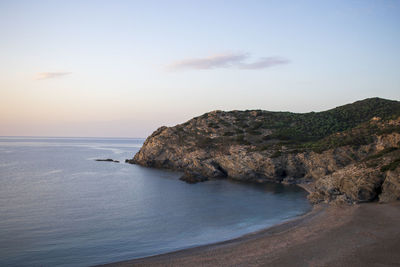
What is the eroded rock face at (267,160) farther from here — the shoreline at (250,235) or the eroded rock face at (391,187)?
the shoreline at (250,235)

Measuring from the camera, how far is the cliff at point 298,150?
36.4m

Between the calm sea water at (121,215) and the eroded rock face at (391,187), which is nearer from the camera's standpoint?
the calm sea water at (121,215)

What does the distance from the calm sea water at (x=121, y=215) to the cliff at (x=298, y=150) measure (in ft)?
18.3

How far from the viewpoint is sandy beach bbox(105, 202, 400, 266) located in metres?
19.2

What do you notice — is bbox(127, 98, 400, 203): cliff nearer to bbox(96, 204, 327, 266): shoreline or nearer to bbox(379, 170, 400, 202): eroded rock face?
bbox(379, 170, 400, 202): eroded rock face

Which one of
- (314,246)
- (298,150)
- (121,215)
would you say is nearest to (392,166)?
(314,246)

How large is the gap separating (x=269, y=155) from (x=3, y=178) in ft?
181

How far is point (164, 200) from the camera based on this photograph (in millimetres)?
43531

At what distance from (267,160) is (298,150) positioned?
6478 millimetres

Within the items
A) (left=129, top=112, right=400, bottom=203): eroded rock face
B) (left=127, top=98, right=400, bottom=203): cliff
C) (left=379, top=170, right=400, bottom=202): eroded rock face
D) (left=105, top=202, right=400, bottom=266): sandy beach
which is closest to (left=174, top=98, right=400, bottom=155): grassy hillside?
(left=127, top=98, right=400, bottom=203): cliff

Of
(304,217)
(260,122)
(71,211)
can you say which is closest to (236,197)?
(304,217)

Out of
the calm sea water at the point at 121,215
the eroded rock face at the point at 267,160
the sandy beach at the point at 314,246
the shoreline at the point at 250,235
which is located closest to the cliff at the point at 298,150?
the eroded rock face at the point at 267,160

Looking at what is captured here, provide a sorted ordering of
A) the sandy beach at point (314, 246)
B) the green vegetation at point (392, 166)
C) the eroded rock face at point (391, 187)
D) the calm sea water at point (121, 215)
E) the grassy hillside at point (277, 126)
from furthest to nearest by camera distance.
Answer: the grassy hillside at point (277, 126), the green vegetation at point (392, 166), the eroded rock face at point (391, 187), the calm sea water at point (121, 215), the sandy beach at point (314, 246)

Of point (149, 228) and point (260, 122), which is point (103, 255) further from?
point (260, 122)
